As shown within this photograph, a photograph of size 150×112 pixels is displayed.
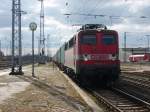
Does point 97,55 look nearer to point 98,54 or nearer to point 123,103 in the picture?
point 98,54

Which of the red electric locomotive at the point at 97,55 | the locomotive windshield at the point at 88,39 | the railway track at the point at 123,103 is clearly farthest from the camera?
the locomotive windshield at the point at 88,39

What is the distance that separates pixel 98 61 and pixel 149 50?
15106 cm

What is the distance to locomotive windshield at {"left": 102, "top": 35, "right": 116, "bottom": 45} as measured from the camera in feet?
88.0

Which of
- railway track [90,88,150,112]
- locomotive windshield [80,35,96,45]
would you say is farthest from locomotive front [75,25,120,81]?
railway track [90,88,150,112]

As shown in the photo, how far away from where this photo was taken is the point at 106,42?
26.9 m

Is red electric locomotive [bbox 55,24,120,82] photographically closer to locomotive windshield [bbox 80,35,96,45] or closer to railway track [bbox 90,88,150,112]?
locomotive windshield [bbox 80,35,96,45]

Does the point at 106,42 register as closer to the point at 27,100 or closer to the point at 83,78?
the point at 83,78

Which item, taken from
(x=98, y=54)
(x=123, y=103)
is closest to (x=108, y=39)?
(x=98, y=54)

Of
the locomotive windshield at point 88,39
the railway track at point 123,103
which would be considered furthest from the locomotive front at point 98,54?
the railway track at point 123,103

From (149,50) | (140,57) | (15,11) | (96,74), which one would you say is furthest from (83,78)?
(149,50)

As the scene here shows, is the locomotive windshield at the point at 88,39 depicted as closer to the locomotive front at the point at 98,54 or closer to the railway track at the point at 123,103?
the locomotive front at the point at 98,54

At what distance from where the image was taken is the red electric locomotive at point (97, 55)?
1036 inches

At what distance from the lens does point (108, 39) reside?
1060 inches

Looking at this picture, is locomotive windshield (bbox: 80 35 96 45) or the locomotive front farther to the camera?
locomotive windshield (bbox: 80 35 96 45)
